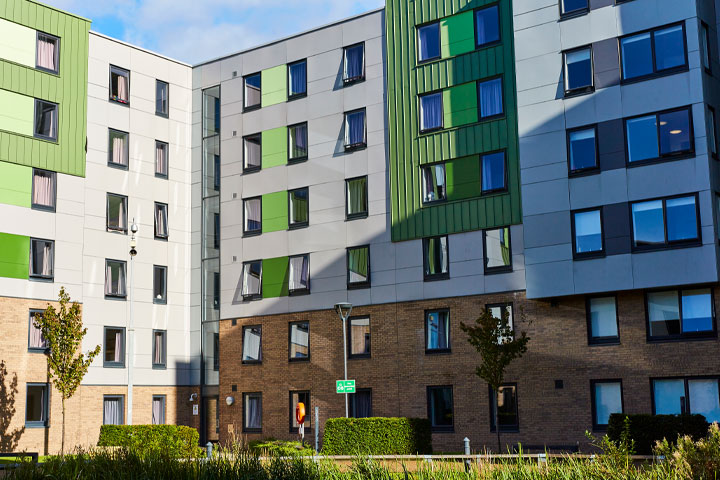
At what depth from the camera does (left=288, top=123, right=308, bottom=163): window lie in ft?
149

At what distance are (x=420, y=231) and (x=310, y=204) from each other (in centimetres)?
674

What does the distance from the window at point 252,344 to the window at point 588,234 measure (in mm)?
17374

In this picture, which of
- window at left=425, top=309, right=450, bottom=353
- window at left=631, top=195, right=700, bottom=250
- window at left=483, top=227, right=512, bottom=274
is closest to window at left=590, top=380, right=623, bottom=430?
window at left=631, top=195, right=700, bottom=250

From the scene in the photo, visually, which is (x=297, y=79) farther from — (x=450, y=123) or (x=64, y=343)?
(x=64, y=343)

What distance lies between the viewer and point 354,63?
4409 centimetres

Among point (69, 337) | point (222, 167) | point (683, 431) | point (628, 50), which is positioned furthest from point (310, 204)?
point (683, 431)

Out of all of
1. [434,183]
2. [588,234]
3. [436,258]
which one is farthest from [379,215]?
[588,234]

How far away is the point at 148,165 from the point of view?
47625 mm

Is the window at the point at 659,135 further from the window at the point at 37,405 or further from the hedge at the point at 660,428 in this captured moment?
the window at the point at 37,405

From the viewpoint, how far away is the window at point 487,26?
3919 cm

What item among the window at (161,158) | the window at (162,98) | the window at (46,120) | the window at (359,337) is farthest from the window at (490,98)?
the window at (46,120)

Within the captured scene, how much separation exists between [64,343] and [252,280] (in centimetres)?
1010

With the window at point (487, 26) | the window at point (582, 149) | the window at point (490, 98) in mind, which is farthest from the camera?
the window at point (487, 26)

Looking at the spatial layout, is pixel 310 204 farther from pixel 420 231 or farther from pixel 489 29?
pixel 489 29
